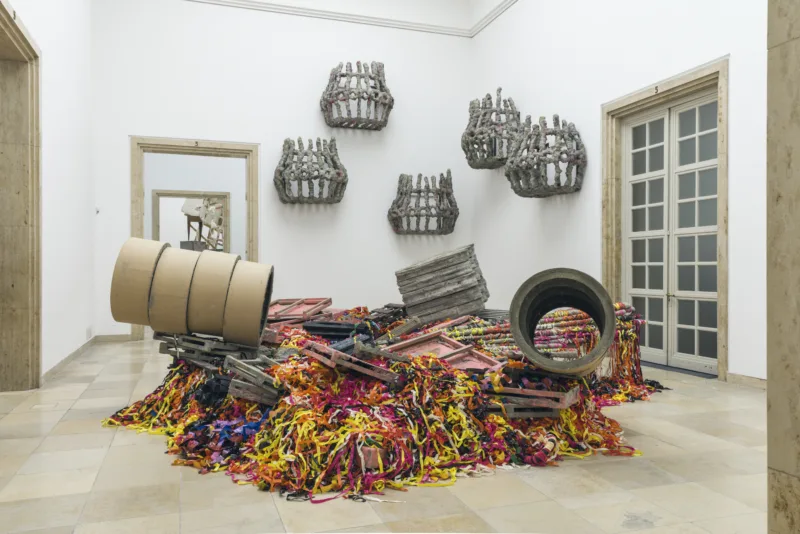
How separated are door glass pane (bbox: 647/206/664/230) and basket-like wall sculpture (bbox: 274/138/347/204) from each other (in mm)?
3983

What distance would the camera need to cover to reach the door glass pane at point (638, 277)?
20.9ft

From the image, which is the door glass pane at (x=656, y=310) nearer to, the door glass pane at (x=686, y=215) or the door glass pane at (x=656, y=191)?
the door glass pane at (x=686, y=215)

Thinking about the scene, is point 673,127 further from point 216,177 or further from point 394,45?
point 216,177

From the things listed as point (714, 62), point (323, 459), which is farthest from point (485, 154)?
point (323, 459)

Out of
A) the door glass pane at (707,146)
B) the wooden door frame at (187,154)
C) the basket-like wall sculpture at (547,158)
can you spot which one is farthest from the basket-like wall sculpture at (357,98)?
the door glass pane at (707,146)

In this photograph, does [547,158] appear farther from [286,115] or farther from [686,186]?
[286,115]

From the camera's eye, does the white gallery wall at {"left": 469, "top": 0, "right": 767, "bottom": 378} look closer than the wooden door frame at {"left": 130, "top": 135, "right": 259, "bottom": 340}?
Yes

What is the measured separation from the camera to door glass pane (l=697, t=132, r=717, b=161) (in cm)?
550

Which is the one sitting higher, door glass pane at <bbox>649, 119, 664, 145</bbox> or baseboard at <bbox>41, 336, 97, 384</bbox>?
door glass pane at <bbox>649, 119, 664, 145</bbox>

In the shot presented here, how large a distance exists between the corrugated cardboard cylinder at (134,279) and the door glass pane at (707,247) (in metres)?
4.60

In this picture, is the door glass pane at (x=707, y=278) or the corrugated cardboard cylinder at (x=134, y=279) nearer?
the corrugated cardboard cylinder at (x=134, y=279)

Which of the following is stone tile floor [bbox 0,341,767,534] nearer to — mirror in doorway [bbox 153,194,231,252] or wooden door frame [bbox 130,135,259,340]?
wooden door frame [bbox 130,135,259,340]

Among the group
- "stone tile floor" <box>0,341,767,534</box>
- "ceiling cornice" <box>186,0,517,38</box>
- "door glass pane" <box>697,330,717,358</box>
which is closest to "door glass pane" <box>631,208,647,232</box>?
"door glass pane" <box>697,330,717,358</box>

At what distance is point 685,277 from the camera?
5812 mm
